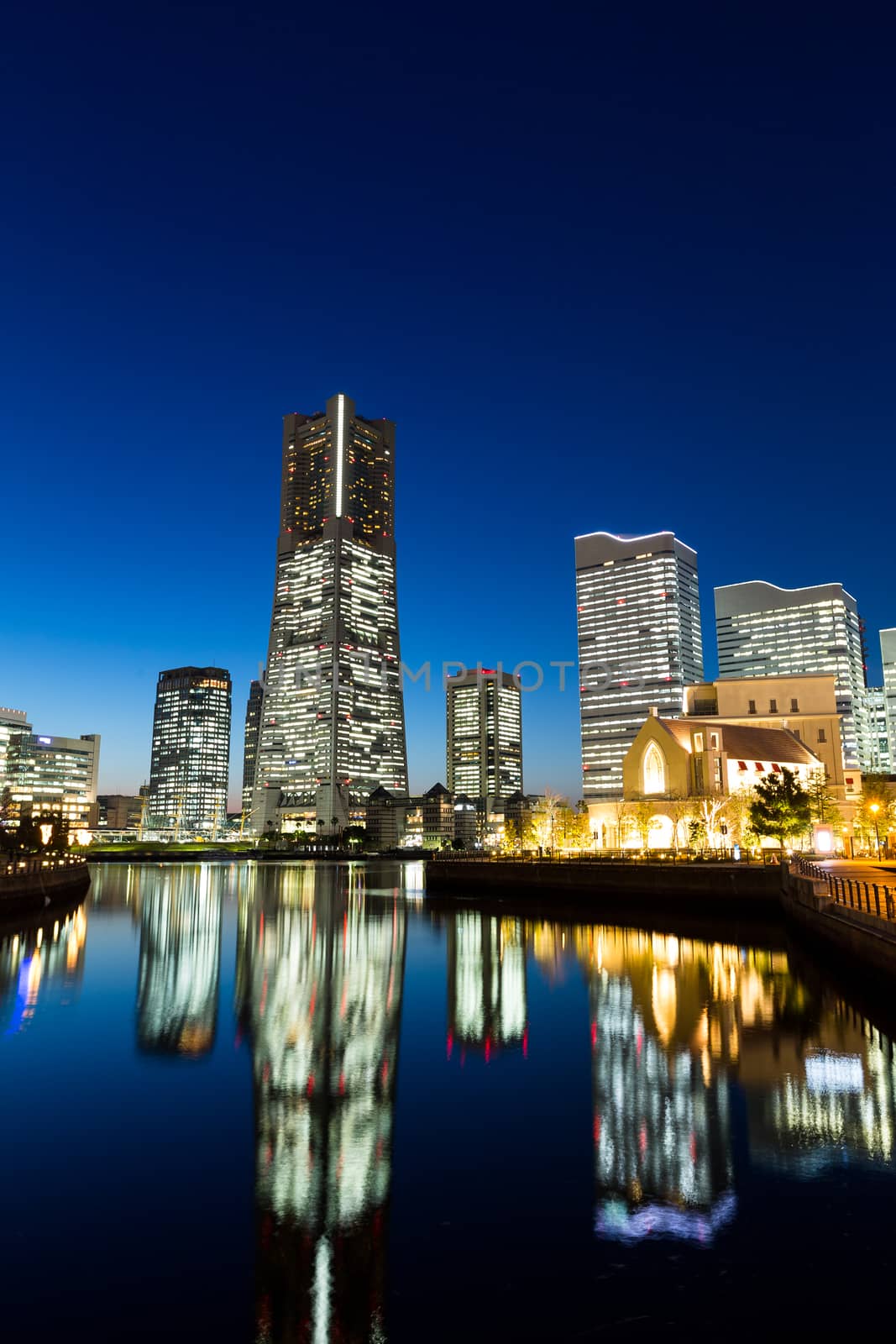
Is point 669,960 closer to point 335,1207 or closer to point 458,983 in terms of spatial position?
point 458,983

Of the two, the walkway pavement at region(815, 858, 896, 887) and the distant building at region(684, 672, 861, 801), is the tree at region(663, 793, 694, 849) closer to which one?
the distant building at region(684, 672, 861, 801)

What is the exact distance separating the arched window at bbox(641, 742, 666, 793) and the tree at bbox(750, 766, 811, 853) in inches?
967

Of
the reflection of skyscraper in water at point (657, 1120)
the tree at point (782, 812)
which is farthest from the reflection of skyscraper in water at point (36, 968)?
the tree at point (782, 812)

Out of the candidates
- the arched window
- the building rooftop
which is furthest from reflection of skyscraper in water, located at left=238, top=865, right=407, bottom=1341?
the building rooftop

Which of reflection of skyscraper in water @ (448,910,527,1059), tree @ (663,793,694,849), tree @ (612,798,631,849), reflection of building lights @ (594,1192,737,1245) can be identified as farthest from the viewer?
tree @ (612,798,631,849)

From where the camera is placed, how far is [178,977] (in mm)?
35125

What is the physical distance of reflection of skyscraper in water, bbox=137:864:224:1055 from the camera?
24547 millimetres

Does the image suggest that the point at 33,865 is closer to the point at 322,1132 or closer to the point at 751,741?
the point at 322,1132

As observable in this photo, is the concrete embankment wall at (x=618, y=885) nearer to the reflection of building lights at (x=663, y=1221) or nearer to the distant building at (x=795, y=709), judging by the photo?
the reflection of building lights at (x=663, y=1221)

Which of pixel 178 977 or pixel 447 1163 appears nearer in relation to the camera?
pixel 447 1163

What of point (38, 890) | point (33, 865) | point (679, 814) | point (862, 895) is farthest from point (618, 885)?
point (33, 865)

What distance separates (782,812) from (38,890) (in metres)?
58.9

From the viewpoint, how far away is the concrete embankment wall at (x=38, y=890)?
55.8m

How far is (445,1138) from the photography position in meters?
15.6
